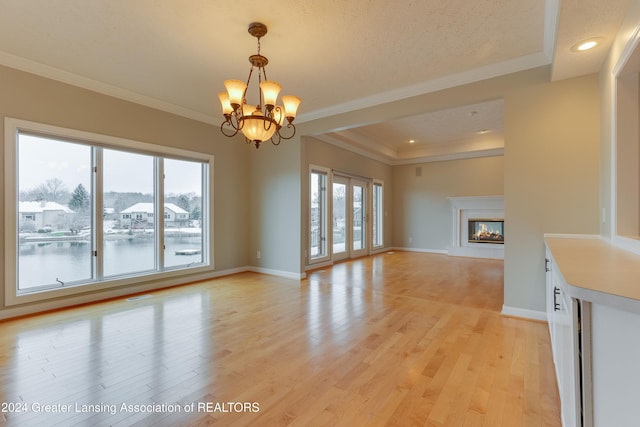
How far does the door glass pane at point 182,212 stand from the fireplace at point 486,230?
6636 mm

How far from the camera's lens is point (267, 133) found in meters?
2.78

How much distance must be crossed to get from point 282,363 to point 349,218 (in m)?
5.07

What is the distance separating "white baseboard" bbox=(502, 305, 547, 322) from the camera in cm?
305

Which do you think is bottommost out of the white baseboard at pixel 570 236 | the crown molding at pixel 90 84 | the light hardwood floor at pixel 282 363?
the light hardwood floor at pixel 282 363

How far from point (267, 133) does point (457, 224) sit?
653 centimetres

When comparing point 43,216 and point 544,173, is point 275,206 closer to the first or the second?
point 43,216

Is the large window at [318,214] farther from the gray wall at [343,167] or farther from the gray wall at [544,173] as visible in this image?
the gray wall at [544,173]

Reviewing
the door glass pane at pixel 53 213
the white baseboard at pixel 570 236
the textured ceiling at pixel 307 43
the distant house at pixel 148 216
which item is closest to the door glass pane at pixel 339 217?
the textured ceiling at pixel 307 43

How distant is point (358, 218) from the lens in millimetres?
7539

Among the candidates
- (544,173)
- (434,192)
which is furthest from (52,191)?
(434,192)

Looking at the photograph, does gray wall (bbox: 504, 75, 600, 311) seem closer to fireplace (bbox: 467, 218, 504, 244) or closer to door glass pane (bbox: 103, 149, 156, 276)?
fireplace (bbox: 467, 218, 504, 244)

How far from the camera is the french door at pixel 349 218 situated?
6766mm

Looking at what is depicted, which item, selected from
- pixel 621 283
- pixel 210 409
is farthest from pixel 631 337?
pixel 210 409

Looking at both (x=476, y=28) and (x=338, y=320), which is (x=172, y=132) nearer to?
(x=338, y=320)
